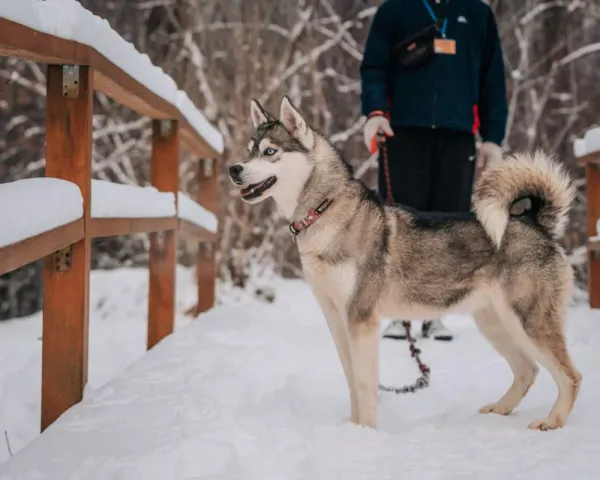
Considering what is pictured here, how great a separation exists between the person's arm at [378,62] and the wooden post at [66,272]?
1.79 metres

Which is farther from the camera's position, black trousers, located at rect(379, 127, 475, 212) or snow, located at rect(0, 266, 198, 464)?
black trousers, located at rect(379, 127, 475, 212)

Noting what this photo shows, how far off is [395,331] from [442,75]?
5.16 feet

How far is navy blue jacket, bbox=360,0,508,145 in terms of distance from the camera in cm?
360

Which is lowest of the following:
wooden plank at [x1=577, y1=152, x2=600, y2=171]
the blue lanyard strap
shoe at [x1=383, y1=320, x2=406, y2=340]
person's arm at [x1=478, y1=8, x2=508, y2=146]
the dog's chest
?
shoe at [x1=383, y1=320, x2=406, y2=340]

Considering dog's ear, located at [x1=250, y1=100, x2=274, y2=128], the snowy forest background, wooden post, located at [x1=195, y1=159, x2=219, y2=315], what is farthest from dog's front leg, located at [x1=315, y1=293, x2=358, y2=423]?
the snowy forest background

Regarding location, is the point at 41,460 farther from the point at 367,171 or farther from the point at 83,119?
the point at 367,171

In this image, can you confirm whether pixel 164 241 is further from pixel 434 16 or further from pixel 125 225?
pixel 434 16

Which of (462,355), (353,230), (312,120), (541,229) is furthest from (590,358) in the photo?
(312,120)

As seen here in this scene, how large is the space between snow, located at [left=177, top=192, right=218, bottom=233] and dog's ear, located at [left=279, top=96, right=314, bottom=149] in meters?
1.49

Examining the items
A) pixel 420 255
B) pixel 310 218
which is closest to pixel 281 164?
pixel 310 218

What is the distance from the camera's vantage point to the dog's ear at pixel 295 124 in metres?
2.62

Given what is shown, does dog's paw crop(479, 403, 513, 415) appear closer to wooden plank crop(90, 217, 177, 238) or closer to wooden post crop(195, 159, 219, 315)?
wooden plank crop(90, 217, 177, 238)

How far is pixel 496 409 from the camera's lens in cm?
254

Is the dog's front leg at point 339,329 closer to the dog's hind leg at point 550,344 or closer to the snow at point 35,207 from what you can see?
the dog's hind leg at point 550,344
